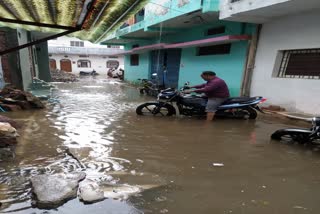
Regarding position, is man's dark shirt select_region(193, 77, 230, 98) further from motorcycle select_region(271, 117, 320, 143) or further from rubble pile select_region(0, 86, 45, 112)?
rubble pile select_region(0, 86, 45, 112)

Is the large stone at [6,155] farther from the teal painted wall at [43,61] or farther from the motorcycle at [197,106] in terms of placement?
the teal painted wall at [43,61]

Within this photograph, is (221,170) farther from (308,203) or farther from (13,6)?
(13,6)

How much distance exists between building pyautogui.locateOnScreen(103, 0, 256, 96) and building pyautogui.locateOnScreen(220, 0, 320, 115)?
0.69m

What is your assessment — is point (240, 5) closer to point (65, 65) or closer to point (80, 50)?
point (80, 50)

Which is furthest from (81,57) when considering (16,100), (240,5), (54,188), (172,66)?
(54,188)

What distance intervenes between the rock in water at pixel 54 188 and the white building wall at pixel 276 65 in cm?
678

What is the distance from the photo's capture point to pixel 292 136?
4828 millimetres

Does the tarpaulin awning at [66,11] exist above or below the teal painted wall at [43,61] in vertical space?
above

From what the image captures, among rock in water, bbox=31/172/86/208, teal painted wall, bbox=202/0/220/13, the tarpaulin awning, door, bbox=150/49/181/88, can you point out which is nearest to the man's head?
the tarpaulin awning

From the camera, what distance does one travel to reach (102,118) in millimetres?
6676

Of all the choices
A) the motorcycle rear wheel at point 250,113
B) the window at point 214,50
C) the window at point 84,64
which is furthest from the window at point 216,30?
the window at point 84,64

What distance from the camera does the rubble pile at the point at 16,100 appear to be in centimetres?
716

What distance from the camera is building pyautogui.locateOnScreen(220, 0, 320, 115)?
22.0ft

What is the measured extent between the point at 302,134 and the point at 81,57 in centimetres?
3745
